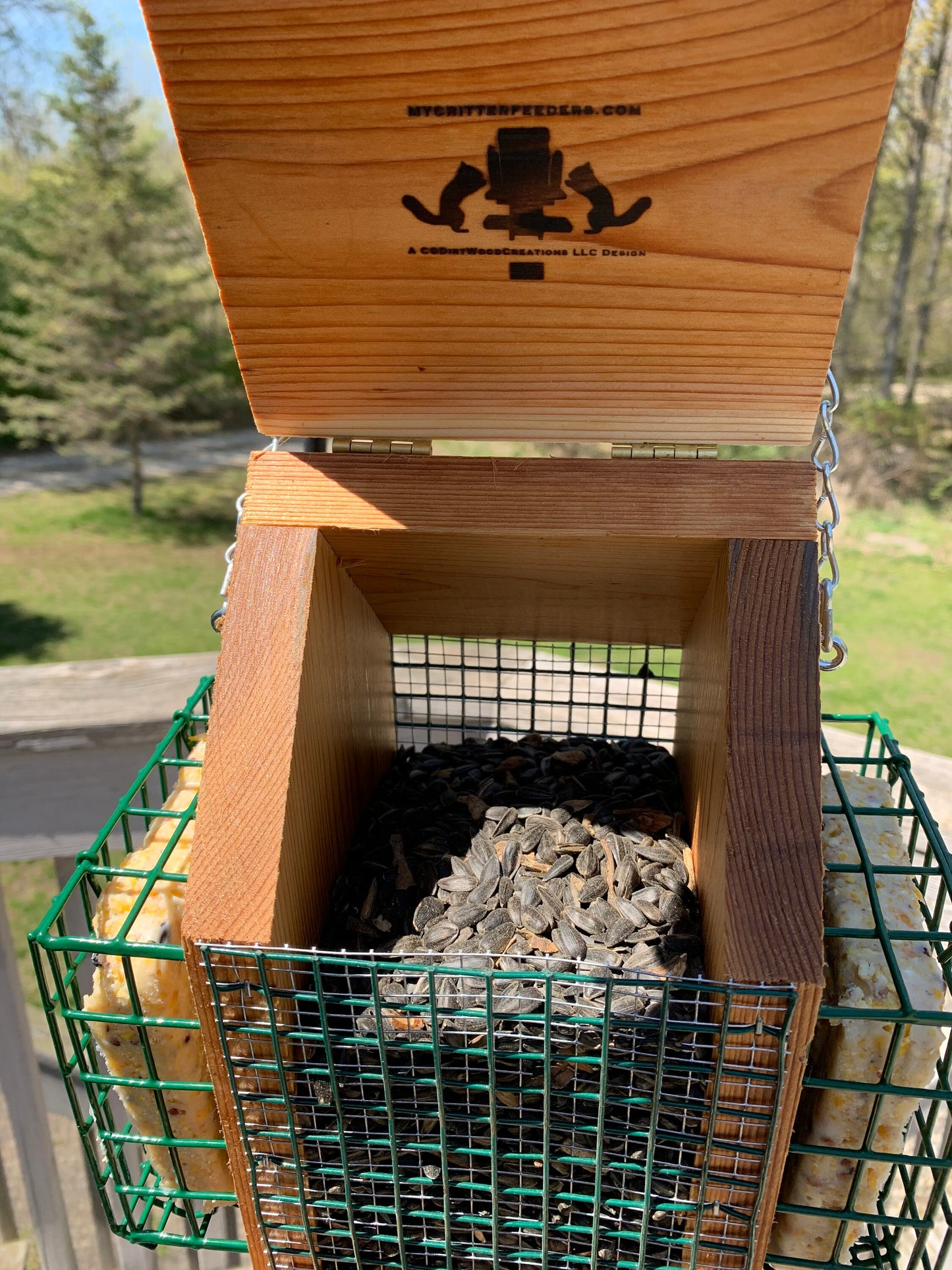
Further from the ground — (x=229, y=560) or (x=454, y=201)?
(x=454, y=201)

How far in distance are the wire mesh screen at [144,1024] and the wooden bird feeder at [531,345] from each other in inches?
2.5

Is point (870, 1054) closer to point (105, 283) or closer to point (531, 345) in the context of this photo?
point (531, 345)

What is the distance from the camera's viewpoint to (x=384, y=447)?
0.75 metres

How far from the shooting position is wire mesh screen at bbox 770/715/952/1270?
2.03 ft

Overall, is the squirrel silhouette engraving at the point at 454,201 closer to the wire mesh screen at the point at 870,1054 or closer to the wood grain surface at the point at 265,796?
the wood grain surface at the point at 265,796

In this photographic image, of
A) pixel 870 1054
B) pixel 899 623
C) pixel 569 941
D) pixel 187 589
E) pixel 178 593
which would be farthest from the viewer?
pixel 187 589

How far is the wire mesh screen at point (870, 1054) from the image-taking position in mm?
618

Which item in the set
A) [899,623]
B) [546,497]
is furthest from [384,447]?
[899,623]

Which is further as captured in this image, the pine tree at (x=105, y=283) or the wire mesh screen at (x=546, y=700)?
the pine tree at (x=105, y=283)

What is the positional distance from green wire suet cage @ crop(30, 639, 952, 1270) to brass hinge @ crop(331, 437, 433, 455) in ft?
1.11

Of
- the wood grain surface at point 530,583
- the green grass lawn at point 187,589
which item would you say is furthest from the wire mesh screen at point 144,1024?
the green grass lawn at point 187,589

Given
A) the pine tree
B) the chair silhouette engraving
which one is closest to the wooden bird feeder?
the chair silhouette engraving

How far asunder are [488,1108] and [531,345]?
526mm

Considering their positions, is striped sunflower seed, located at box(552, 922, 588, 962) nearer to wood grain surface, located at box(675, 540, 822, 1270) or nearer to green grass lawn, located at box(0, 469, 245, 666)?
wood grain surface, located at box(675, 540, 822, 1270)
